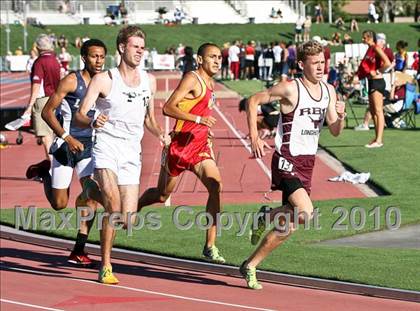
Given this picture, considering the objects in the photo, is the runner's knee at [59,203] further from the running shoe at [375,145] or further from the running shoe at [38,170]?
Answer: the running shoe at [375,145]

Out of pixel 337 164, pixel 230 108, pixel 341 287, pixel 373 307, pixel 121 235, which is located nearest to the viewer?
pixel 373 307

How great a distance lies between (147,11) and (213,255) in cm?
7331

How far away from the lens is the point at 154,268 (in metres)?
12.6

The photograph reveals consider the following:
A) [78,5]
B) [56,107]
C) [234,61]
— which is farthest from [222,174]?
[78,5]

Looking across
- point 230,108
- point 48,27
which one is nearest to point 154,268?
point 230,108

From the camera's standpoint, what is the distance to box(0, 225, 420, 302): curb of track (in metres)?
10.8

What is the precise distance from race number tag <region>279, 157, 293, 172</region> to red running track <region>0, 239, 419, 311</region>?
1.08 m

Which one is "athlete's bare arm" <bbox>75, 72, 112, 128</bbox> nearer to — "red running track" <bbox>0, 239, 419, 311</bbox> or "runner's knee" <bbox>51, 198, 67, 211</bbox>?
"red running track" <bbox>0, 239, 419, 311</bbox>

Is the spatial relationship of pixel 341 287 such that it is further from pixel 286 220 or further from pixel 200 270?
pixel 200 270

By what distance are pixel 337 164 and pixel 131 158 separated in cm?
1076

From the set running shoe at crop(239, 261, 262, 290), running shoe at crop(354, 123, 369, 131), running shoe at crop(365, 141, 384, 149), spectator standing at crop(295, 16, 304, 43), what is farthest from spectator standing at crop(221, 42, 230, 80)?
running shoe at crop(239, 261, 262, 290)

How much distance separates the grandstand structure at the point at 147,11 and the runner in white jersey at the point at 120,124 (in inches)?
2658

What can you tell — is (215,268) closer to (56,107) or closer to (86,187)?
(86,187)

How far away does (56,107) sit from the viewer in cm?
1216
